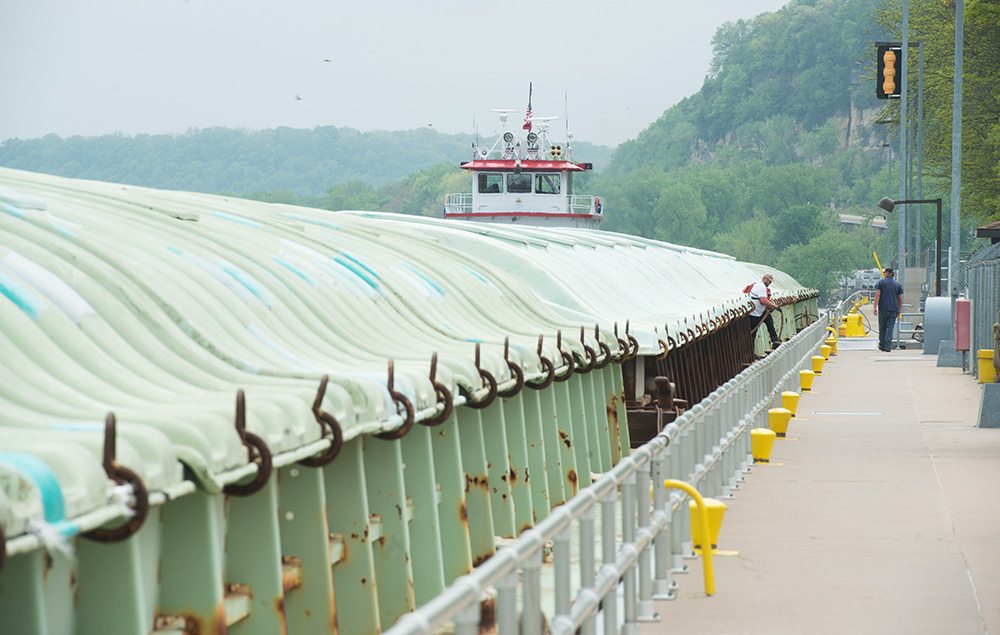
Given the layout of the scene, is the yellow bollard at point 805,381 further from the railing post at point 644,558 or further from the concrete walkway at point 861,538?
the railing post at point 644,558

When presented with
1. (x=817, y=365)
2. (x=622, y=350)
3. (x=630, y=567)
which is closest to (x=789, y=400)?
(x=622, y=350)

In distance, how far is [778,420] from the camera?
16.8 meters

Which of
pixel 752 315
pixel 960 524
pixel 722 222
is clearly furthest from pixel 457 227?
pixel 722 222

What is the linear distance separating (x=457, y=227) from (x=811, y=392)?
23.0ft

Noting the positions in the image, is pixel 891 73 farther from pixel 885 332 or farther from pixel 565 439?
pixel 565 439

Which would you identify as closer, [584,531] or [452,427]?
[584,531]

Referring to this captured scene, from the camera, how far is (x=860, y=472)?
45.8ft

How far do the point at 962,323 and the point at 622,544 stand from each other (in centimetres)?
2073

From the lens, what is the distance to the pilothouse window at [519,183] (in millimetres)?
44406

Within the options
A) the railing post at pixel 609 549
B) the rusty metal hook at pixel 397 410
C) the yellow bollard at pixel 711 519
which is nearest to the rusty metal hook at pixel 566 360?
the yellow bollard at pixel 711 519

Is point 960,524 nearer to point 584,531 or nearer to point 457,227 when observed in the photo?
point 584,531

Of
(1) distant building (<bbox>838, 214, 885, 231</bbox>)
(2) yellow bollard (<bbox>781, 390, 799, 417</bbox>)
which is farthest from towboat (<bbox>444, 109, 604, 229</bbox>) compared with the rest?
(1) distant building (<bbox>838, 214, 885, 231</bbox>)

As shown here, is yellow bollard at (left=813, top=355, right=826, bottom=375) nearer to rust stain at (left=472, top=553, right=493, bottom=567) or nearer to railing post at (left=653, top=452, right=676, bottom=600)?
rust stain at (left=472, top=553, right=493, bottom=567)

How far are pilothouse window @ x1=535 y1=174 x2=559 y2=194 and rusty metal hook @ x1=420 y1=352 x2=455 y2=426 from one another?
37.2 meters
